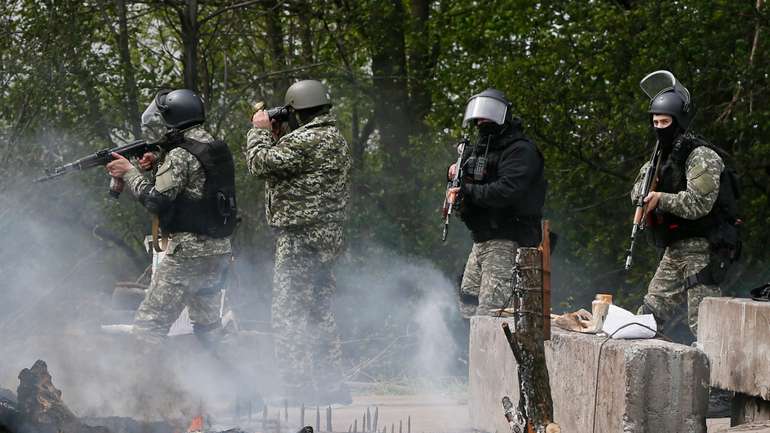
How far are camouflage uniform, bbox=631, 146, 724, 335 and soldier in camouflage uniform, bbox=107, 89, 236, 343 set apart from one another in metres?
2.90

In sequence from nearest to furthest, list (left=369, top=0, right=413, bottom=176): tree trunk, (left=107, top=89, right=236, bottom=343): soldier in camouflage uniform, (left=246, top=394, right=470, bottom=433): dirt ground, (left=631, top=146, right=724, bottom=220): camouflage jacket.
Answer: (left=631, top=146, right=724, bottom=220): camouflage jacket < (left=246, top=394, right=470, bottom=433): dirt ground < (left=107, top=89, right=236, bottom=343): soldier in camouflage uniform < (left=369, top=0, right=413, bottom=176): tree trunk

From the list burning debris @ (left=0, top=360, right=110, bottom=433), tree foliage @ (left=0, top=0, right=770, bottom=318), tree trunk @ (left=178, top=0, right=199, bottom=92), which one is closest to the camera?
burning debris @ (left=0, top=360, right=110, bottom=433)

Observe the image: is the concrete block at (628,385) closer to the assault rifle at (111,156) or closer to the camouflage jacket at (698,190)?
the camouflage jacket at (698,190)

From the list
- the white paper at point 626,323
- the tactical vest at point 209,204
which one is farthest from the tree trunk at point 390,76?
the white paper at point 626,323

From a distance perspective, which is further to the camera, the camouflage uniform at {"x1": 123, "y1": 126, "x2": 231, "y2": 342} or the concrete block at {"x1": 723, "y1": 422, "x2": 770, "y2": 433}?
the camouflage uniform at {"x1": 123, "y1": 126, "x2": 231, "y2": 342}

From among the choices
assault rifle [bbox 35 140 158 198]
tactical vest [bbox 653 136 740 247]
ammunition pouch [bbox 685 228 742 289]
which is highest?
assault rifle [bbox 35 140 158 198]

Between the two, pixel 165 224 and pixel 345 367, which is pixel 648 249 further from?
pixel 165 224

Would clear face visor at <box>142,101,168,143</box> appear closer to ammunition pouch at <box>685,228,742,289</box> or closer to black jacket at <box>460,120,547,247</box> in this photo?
black jacket at <box>460,120,547,247</box>

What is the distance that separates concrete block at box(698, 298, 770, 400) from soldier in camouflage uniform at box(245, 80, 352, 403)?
2.93m

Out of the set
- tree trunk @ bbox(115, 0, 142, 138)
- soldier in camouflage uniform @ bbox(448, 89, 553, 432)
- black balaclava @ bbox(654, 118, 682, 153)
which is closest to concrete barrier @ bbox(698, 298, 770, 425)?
black balaclava @ bbox(654, 118, 682, 153)

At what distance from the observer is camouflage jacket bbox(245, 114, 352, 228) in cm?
824

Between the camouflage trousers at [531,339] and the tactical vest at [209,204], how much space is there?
409 cm

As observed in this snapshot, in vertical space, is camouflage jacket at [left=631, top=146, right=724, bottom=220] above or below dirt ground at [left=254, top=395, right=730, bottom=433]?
above

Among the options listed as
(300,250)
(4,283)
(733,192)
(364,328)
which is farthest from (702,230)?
(4,283)
